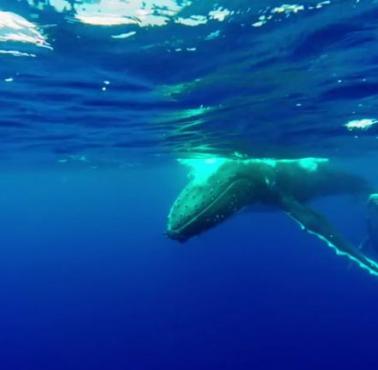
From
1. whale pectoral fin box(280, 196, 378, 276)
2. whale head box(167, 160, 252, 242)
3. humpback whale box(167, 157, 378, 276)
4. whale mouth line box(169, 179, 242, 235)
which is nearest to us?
whale mouth line box(169, 179, 242, 235)

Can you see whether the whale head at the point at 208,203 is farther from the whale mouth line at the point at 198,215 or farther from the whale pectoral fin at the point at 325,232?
the whale pectoral fin at the point at 325,232

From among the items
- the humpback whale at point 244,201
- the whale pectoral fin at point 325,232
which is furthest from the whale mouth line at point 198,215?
the whale pectoral fin at point 325,232

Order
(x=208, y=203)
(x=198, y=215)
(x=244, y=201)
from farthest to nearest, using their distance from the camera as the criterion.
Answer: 1. (x=244, y=201)
2. (x=208, y=203)
3. (x=198, y=215)

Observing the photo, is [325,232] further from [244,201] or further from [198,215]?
[198,215]

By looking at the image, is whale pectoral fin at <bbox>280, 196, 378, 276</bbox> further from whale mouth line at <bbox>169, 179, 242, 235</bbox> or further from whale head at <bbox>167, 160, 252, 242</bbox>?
whale mouth line at <bbox>169, 179, 242, 235</bbox>

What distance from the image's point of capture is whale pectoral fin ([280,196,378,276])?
12445 millimetres

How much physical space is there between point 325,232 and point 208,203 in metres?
3.62

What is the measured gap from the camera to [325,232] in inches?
522

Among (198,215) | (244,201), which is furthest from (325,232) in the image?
(198,215)

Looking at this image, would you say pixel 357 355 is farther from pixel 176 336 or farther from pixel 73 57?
pixel 73 57

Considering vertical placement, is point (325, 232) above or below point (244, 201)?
below

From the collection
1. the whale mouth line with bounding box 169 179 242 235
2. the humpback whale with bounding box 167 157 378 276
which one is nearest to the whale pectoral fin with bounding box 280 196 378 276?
the humpback whale with bounding box 167 157 378 276

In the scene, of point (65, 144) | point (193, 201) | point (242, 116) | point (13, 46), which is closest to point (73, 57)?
point (13, 46)

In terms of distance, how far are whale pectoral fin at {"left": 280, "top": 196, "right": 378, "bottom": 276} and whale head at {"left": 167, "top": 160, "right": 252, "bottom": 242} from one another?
151 centimetres
